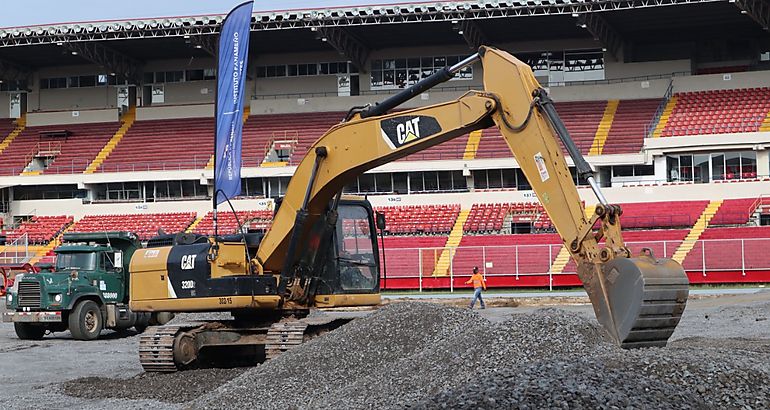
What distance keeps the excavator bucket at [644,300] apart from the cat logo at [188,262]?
25.0ft

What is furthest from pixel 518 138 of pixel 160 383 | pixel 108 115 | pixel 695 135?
pixel 108 115

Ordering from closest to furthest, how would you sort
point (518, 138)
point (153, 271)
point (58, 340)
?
point (518, 138), point (153, 271), point (58, 340)

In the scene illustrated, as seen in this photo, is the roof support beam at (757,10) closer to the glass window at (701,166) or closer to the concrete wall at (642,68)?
the concrete wall at (642,68)

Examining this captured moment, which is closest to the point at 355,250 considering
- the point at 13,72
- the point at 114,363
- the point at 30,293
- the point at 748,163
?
the point at 114,363

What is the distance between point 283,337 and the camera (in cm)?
1470

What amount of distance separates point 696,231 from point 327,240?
25159 mm

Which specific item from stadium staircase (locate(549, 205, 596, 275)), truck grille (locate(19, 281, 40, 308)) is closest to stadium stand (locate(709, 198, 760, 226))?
stadium staircase (locate(549, 205, 596, 275))

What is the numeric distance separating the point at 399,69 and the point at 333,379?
41.1 metres

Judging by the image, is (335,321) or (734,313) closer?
(335,321)

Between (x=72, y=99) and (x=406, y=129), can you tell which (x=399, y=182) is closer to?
(x=72, y=99)

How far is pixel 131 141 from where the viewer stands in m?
52.2

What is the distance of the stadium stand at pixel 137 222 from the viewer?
149ft

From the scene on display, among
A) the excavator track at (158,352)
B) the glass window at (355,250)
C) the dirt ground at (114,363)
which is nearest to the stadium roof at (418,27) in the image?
the dirt ground at (114,363)

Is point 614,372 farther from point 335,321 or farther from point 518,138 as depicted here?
point 335,321
